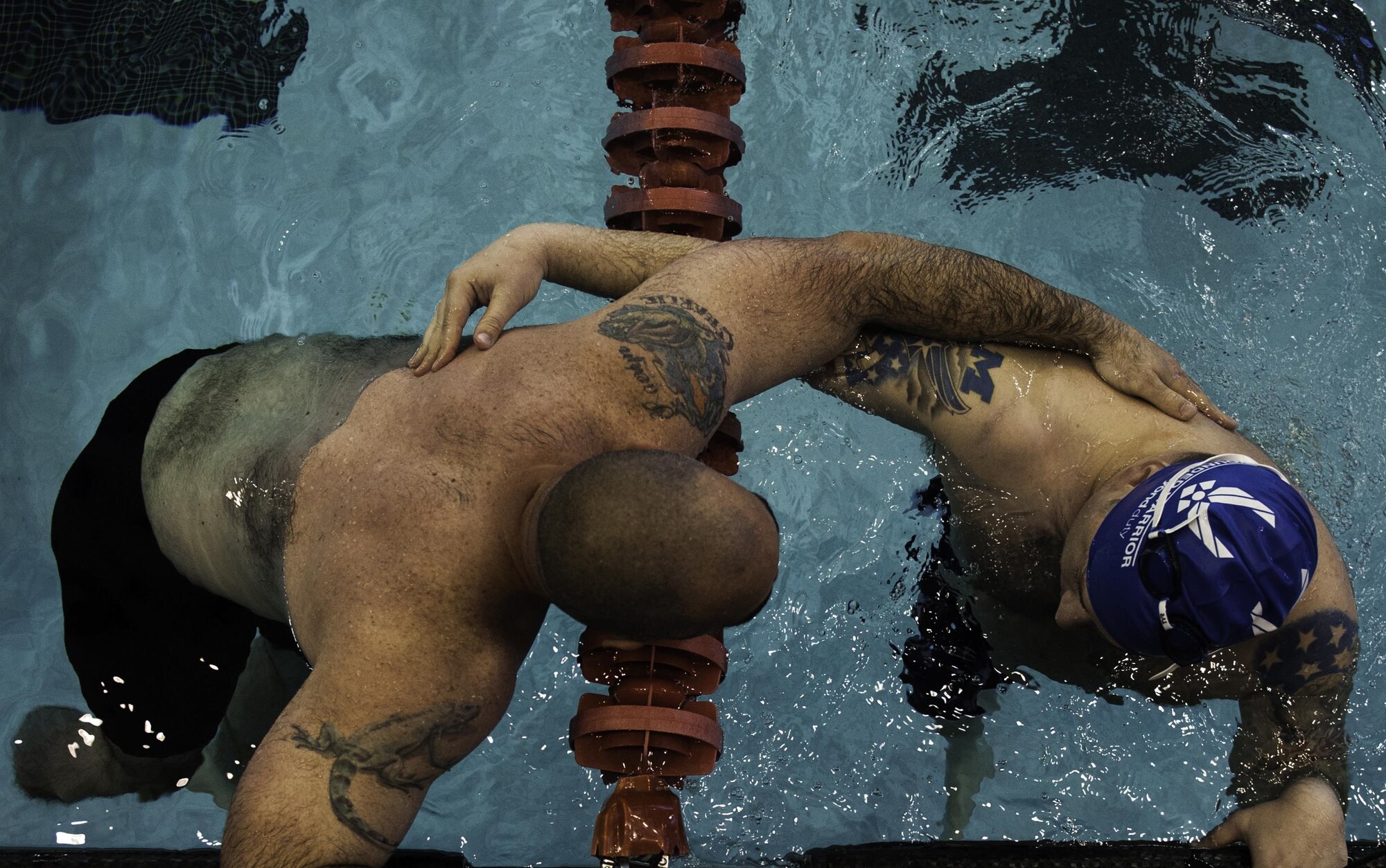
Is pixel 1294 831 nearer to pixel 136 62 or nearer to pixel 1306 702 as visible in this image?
pixel 1306 702

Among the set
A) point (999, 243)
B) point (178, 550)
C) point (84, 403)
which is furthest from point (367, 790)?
point (999, 243)

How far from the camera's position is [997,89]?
3.64 meters

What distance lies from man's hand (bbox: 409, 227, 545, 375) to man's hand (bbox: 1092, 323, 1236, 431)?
117cm

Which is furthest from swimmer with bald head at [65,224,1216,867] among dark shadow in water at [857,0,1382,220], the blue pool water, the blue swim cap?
dark shadow in water at [857,0,1382,220]

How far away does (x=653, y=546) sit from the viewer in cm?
152

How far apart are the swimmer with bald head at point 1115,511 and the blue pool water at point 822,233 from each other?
0.75 m

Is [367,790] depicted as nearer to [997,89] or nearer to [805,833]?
[805,833]

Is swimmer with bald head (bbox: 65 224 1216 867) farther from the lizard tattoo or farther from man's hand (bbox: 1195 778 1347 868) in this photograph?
man's hand (bbox: 1195 778 1347 868)

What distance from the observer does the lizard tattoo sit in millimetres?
1672

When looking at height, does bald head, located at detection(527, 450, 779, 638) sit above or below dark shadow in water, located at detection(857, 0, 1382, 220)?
below

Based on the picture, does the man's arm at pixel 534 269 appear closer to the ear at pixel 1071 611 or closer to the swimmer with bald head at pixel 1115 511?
the swimmer with bald head at pixel 1115 511

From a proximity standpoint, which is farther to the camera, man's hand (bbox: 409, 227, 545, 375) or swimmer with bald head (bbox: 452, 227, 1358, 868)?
man's hand (bbox: 409, 227, 545, 375)

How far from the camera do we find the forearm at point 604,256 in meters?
2.32

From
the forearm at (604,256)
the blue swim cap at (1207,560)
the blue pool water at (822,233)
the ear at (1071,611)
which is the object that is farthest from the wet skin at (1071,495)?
the blue pool water at (822,233)
